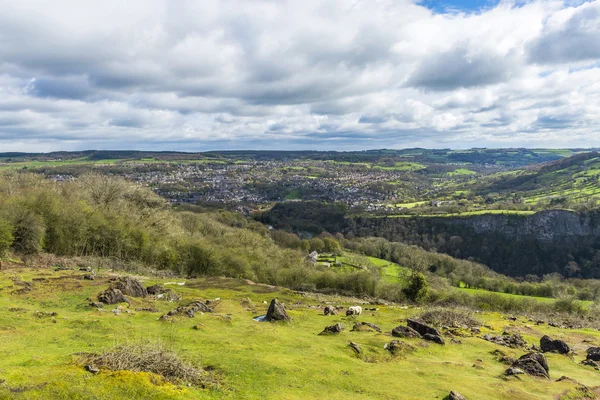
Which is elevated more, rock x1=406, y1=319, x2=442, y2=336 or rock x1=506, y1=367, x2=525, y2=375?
rock x1=506, y1=367, x2=525, y2=375

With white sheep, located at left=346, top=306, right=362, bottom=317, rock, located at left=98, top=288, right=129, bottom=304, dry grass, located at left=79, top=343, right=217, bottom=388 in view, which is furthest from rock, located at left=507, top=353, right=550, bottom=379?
rock, located at left=98, top=288, right=129, bottom=304

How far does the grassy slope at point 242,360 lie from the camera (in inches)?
572

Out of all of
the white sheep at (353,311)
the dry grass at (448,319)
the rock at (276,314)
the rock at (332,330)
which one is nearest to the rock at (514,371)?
the rock at (332,330)

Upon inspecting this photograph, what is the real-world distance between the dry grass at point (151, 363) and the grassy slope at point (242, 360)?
86 centimetres

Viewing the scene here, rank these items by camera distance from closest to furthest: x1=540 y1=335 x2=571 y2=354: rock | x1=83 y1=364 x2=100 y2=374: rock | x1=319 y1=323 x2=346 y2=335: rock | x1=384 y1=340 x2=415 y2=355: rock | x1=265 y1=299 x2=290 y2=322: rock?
x1=83 y1=364 x2=100 y2=374: rock
x1=384 y1=340 x2=415 y2=355: rock
x1=319 y1=323 x2=346 y2=335: rock
x1=265 y1=299 x2=290 y2=322: rock
x1=540 y1=335 x2=571 y2=354: rock

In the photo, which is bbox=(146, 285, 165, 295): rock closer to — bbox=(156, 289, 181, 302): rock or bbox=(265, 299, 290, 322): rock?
bbox=(156, 289, 181, 302): rock

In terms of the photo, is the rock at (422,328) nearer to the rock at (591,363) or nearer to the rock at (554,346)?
the rock at (554,346)

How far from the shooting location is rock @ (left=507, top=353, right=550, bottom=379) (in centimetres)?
2465

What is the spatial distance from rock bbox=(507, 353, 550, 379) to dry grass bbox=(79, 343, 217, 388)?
21750mm

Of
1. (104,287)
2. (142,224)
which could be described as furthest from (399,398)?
(142,224)

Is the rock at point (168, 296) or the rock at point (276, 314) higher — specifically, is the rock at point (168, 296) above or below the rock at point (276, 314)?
below

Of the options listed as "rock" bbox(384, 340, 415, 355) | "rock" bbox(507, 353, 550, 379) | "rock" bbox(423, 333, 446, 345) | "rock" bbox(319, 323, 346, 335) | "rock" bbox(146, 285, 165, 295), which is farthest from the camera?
"rock" bbox(146, 285, 165, 295)

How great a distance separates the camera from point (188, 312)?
2989 cm

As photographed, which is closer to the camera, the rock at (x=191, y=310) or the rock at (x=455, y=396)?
the rock at (x=455, y=396)
